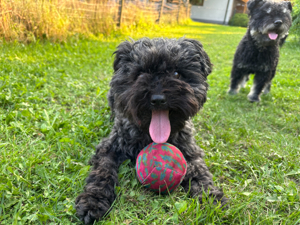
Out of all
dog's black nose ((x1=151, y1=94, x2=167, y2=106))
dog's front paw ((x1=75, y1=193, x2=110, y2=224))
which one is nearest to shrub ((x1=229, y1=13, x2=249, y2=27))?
dog's black nose ((x1=151, y1=94, x2=167, y2=106))

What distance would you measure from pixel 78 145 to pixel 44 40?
5351mm

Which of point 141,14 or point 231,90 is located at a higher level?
point 141,14

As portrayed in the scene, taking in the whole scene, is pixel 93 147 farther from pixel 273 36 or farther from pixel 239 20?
pixel 239 20

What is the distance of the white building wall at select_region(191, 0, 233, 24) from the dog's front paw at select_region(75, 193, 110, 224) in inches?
1517

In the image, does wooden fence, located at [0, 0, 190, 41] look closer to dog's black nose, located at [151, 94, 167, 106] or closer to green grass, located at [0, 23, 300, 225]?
green grass, located at [0, 23, 300, 225]

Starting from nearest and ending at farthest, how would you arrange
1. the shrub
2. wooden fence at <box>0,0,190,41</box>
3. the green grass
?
the green grass
wooden fence at <box>0,0,190,41</box>
the shrub

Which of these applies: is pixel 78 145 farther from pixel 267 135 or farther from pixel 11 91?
pixel 267 135

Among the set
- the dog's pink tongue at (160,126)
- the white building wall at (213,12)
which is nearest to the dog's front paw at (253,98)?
the dog's pink tongue at (160,126)

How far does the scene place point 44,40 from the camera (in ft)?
23.0

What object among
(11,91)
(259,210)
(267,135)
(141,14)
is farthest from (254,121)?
(141,14)

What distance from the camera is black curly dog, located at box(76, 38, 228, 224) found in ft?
7.07

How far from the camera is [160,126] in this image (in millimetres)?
2320

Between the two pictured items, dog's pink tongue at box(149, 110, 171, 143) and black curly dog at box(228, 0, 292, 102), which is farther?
black curly dog at box(228, 0, 292, 102)

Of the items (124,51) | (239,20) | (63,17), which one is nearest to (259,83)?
(124,51)
